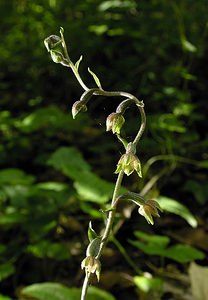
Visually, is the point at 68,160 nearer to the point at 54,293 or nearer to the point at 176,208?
the point at 176,208

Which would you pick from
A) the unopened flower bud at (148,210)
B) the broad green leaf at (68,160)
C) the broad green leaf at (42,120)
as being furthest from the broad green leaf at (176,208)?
the broad green leaf at (42,120)

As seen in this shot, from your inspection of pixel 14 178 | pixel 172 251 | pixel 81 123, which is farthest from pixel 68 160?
pixel 172 251

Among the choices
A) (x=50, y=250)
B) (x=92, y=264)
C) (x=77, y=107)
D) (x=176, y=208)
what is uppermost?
(x=77, y=107)

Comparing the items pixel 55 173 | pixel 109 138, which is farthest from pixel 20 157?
pixel 109 138

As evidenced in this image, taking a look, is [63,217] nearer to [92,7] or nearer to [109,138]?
[109,138]

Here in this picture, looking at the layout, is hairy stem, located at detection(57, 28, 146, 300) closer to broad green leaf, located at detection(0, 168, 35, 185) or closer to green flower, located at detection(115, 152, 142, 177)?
green flower, located at detection(115, 152, 142, 177)

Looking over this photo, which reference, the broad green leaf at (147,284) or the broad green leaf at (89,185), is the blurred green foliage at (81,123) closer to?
the broad green leaf at (89,185)

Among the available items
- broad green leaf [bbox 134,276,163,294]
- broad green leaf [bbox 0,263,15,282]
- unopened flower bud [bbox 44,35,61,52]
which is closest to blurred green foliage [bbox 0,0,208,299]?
broad green leaf [bbox 0,263,15,282]
